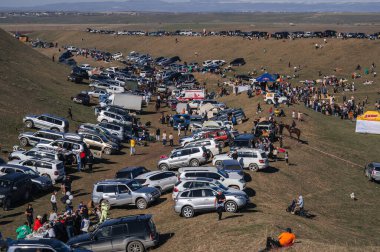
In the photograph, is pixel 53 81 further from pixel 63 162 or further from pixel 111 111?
pixel 63 162

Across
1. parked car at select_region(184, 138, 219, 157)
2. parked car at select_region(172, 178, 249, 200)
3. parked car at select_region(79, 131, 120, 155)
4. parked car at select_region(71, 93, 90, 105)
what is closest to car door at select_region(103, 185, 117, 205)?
parked car at select_region(172, 178, 249, 200)

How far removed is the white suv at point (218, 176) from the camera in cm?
2997

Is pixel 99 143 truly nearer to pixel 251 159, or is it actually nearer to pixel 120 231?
pixel 251 159

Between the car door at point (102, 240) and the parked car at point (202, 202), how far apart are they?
5.25 m

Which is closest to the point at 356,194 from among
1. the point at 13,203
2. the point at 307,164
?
the point at 307,164

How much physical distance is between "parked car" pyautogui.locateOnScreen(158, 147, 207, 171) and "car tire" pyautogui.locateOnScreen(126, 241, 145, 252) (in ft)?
50.4

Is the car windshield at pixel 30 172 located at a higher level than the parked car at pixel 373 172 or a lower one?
higher

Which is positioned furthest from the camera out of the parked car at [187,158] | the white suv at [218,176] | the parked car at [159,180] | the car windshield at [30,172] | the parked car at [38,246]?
the parked car at [187,158]

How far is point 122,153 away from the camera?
4550 cm

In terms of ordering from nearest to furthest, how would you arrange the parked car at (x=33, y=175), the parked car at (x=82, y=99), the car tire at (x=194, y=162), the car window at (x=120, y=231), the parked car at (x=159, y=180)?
the car window at (x=120, y=231) → the parked car at (x=159, y=180) → the parked car at (x=33, y=175) → the car tire at (x=194, y=162) → the parked car at (x=82, y=99)

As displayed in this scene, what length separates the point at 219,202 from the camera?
25094 millimetres

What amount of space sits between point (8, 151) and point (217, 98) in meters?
36.1

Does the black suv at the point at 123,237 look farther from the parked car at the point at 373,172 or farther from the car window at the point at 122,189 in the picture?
the parked car at the point at 373,172

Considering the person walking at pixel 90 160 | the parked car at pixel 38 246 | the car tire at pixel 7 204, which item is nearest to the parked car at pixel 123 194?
the car tire at pixel 7 204
